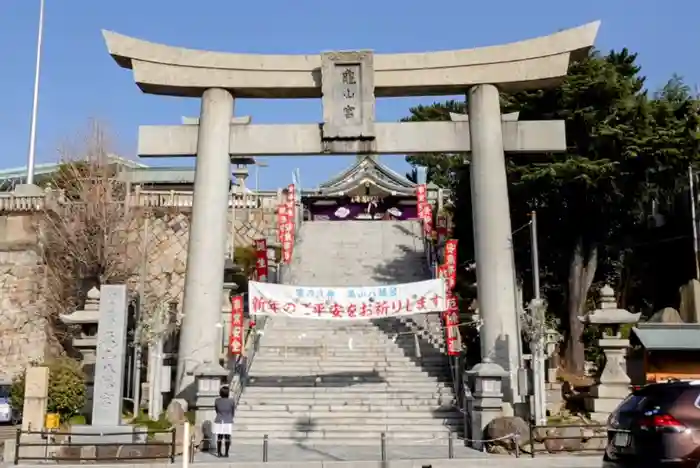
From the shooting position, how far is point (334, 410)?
1661 centimetres

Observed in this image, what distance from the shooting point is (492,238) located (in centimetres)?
1733

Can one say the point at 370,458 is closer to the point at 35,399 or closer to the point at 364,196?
the point at 35,399

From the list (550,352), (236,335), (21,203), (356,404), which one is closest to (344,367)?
(356,404)

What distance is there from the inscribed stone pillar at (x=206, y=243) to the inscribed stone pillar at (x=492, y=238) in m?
6.36

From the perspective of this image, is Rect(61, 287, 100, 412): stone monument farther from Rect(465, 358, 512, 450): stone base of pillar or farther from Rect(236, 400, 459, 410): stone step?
Rect(465, 358, 512, 450): stone base of pillar

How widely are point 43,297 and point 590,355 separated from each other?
76.7 feet

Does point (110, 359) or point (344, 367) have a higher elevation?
point (110, 359)

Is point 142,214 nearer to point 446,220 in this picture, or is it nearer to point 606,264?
point 446,220

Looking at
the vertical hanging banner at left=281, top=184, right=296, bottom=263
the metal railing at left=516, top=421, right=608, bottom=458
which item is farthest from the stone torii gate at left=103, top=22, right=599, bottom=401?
the vertical hanging banner at left=281, top=184, right=296, bottom=263

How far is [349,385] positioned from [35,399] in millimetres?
7164

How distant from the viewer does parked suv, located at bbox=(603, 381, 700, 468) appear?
22.1 feet

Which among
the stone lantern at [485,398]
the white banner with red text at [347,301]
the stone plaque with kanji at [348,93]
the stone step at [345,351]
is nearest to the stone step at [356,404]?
the stone lantern at [485,398]

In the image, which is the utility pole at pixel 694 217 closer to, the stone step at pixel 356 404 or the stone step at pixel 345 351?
the stone step at pixel 345 351

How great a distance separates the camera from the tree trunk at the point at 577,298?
23172 mm
